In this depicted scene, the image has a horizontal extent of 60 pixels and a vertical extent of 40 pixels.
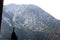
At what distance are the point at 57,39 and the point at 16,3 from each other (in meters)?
0.68

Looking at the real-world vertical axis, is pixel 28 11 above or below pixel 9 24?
above

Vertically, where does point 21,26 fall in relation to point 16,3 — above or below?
below

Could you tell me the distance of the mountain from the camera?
2201 mm

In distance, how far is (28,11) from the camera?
2260 millimetres

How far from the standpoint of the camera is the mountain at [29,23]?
7.22 feet

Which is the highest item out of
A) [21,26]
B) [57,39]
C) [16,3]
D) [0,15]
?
[16,3]

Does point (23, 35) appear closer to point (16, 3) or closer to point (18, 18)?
point (18, 18)

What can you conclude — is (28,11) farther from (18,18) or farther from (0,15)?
(0,15)

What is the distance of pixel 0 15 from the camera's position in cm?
207

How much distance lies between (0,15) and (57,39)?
2.51ft

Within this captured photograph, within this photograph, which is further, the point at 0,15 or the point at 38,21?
the point at 38,21

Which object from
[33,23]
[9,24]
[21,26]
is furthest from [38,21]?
[9,24]

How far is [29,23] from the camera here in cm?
224

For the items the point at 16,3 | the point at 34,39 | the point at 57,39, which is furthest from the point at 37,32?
the point at 16,3
